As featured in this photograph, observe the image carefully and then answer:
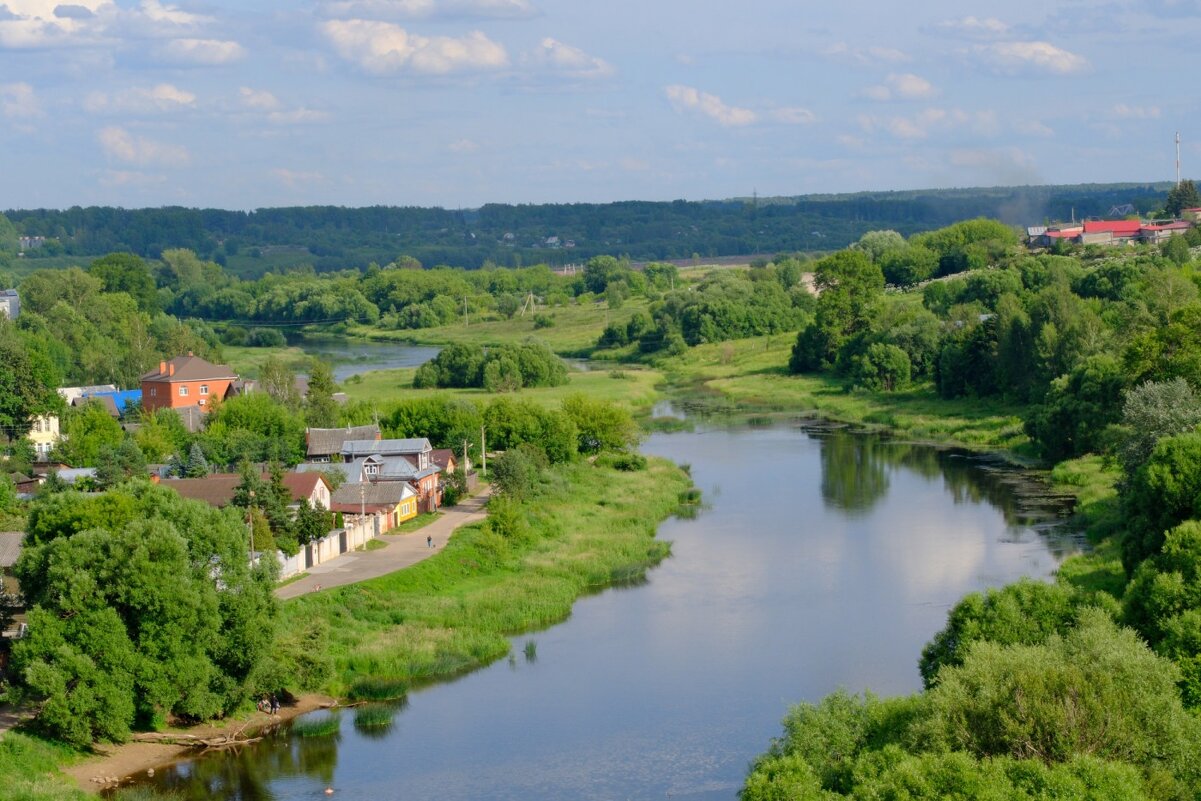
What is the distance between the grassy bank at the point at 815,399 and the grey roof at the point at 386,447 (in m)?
17.2

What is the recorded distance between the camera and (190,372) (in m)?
43.5

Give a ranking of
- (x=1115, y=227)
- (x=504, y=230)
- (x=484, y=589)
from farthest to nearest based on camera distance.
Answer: (x=504, y=230) < (x=1115, y=227) < (x=484, y=589)

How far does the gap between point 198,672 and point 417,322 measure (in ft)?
235

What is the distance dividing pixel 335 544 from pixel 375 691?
6.32m

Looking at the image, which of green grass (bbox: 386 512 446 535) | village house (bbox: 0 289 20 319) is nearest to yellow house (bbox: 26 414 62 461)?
green grass (bbox: 386 512 446 535)

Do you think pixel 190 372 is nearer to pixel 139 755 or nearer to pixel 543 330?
pixel 139 755

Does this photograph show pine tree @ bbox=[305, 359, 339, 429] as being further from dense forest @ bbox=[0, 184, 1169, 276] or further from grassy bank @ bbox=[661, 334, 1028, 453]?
dense forest @ bbox=[0, 184, 1169, 276]

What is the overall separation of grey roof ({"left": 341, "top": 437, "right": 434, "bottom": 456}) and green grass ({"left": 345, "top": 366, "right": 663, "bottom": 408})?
11555 millimetres

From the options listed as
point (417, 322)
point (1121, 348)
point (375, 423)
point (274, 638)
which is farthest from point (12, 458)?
point (417, 322)

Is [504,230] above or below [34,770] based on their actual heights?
above

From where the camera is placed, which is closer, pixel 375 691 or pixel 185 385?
pixel 375 691

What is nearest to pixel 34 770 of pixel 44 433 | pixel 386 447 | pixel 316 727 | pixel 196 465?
pixel 316 727

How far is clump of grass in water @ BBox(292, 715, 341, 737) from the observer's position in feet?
66.1

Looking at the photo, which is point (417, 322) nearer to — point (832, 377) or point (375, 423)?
point (832, 377)
